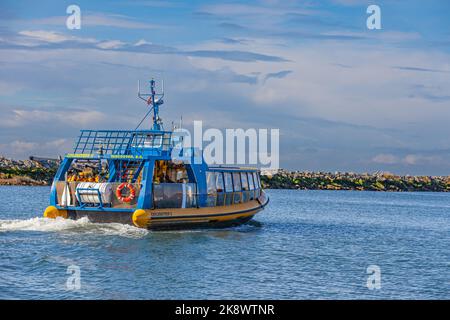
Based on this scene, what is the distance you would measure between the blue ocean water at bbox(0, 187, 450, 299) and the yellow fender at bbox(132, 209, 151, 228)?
54 cm

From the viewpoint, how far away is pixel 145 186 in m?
28.5

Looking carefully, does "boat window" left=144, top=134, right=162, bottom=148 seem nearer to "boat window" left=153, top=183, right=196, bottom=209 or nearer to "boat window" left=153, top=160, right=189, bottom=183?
"boat window" left=153, top=160, right=189, bottom=183

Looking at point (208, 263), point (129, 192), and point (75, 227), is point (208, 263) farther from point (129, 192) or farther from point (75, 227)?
point (75, 227)

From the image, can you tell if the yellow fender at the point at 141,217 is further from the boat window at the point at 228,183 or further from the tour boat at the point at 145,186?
the boat window at the point at 228,183

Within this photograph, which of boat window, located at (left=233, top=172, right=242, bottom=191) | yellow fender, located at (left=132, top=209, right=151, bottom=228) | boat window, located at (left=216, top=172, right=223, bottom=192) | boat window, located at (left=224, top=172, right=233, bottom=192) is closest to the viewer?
yellow fender, located at (left=132, top=209, right=151, bottom=228)

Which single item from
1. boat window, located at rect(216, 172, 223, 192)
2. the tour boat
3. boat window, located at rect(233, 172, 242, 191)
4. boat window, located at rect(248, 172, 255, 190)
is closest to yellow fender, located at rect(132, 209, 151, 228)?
the tour boat

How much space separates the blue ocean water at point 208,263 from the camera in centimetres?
1983

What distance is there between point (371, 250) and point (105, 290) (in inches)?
587

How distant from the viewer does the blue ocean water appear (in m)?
19.8

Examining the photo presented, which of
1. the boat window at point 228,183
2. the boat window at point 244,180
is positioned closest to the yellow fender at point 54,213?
the boat window at point 228,183

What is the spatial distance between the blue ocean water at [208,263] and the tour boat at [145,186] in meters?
0.65
